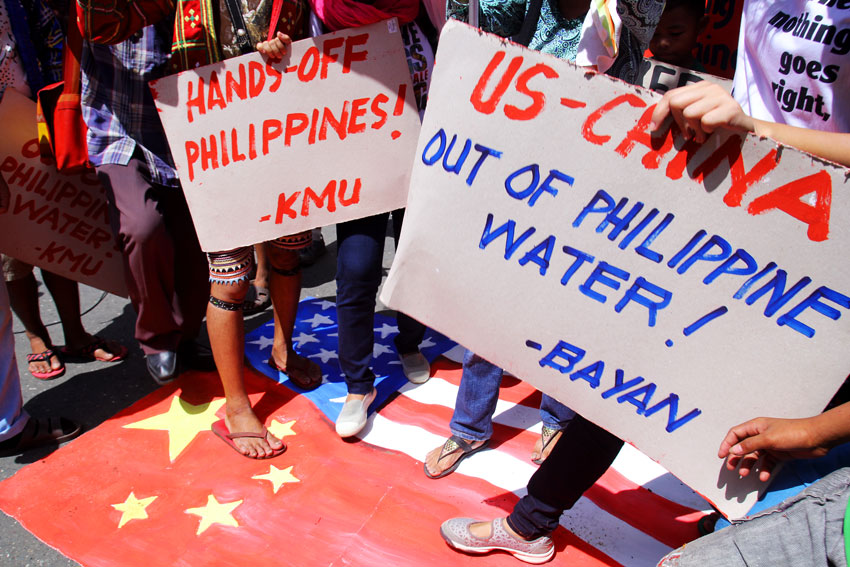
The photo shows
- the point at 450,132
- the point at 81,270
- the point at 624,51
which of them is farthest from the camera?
the point at 81,270

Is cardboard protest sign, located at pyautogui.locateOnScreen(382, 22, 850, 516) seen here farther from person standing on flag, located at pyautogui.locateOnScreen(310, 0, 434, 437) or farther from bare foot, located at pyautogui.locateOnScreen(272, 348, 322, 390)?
bare foot, located at pyautogui.locateOnScreen(272, 348, 322, 390)

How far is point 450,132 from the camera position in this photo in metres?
1.47

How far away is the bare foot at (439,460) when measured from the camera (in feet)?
7.24

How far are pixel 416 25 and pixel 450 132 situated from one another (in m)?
0.78

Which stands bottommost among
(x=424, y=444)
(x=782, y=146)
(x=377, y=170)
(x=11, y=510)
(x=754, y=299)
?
(x=11, y=510)

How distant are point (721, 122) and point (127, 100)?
190 cm

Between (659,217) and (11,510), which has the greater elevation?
(659,217)

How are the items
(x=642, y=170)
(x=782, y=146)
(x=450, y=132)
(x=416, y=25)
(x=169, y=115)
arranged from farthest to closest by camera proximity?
(x=416, y=25) → (x=169, y=115) → (x=450, y=132) → (x=642, y=170) → (x=782, y=146)

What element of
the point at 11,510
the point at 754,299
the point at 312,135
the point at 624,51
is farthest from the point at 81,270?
the point at 754,299

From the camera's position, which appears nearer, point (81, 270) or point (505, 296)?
point (505, 296)

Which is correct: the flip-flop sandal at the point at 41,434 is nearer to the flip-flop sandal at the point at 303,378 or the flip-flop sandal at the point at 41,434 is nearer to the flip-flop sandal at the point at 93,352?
the flip-flop sandal at the point at 93,352

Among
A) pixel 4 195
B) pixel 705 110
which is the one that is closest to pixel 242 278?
pixel 4 195

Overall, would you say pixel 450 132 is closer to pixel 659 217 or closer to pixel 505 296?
pixel 505 296

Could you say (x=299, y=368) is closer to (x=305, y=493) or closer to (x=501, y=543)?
(x=305, y=493)
